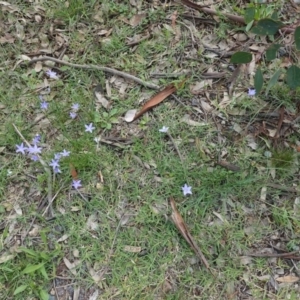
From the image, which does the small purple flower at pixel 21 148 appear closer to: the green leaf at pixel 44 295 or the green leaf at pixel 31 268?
the green leaf at pixel 31 268

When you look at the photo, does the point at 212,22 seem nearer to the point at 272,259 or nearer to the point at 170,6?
the point at 170,6

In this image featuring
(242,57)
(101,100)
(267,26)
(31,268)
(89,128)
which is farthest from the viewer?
(101,100)

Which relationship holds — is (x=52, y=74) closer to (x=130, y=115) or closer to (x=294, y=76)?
(x=130, y=115)

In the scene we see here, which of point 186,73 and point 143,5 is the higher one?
point 143,5

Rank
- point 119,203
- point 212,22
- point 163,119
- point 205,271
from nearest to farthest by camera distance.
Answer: point 205,271, point 119,203, point 163,119, point 212,22

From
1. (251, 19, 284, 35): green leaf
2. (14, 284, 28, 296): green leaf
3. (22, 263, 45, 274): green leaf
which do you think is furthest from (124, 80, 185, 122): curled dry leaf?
(14, 284, 28, 296): green leaf

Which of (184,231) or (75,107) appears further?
(75,107)

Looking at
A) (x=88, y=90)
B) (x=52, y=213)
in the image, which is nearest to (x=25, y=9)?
(x=88, y=90)

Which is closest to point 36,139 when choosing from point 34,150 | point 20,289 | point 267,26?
point 34,150
